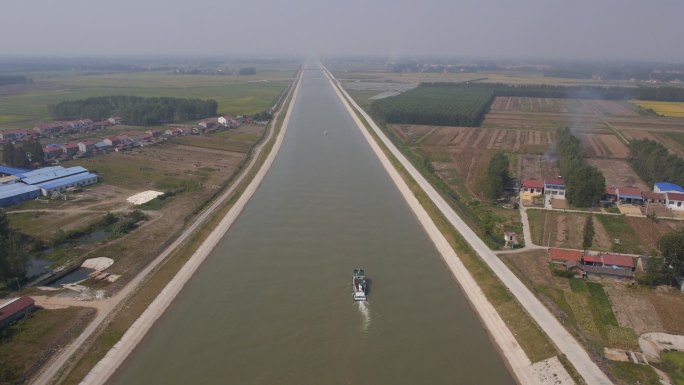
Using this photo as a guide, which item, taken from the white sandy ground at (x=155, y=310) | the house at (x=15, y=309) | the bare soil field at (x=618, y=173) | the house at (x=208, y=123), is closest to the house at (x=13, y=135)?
the house at (x=208, y=123)

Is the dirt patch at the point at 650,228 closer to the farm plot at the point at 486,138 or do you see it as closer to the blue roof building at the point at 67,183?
the farm plot at the point at 486,138

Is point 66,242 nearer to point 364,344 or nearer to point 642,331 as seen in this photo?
point 364,344

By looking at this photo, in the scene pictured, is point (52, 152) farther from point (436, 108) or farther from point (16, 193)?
point (436, 108)

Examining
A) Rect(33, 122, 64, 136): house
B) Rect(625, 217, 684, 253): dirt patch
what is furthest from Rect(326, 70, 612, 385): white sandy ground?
Rect(33, 122, 64, 136): house

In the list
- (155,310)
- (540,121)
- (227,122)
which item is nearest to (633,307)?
(155,310)

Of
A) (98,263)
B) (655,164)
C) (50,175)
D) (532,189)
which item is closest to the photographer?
(98,263)

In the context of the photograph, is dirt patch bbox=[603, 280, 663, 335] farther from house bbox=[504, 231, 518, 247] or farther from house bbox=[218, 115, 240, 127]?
house bbox=[218, 115, 240, 127]
